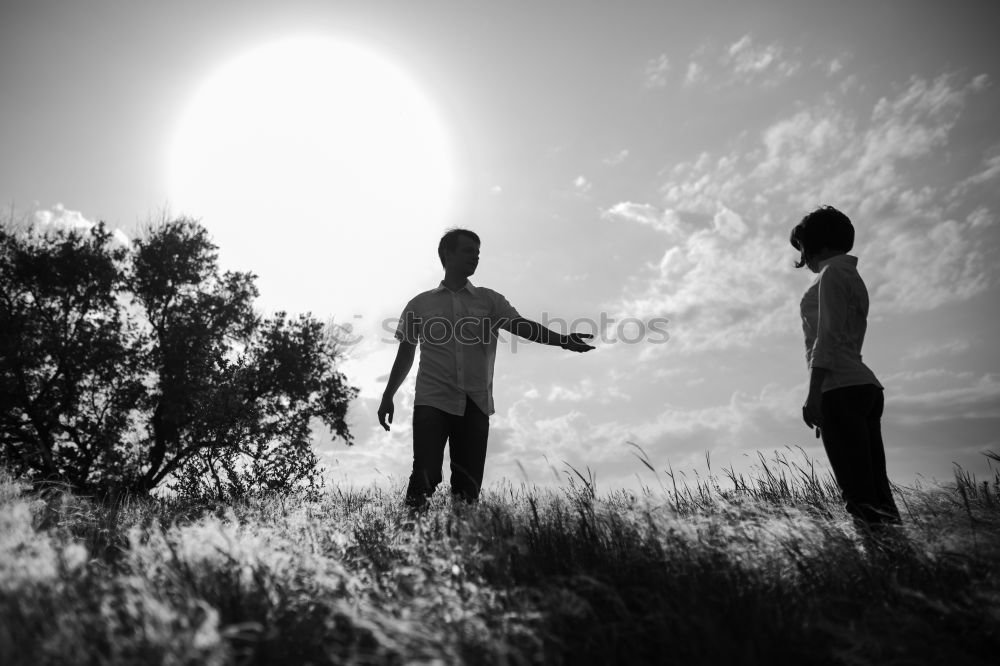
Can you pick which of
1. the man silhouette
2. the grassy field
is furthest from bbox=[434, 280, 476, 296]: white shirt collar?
the grassy field

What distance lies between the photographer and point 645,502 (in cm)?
426

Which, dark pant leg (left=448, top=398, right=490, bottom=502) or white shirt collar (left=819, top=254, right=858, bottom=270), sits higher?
white shirt collar (left=819, top=254, right=858, bottom=270)

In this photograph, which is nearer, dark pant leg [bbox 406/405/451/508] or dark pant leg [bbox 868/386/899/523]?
dark pant leg [bbox 868/386/899/523]

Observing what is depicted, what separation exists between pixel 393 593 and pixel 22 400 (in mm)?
18866

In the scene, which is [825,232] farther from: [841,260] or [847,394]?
[847,394]

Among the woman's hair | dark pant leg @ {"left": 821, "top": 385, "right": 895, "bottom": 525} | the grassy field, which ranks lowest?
the grassy field

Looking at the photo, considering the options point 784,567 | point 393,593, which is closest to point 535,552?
point 393,593

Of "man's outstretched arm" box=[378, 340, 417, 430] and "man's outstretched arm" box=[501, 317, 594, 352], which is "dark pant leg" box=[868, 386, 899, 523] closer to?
"man's outstretched arm" box=[501, 317, 594, 352]

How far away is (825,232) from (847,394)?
1135 mm

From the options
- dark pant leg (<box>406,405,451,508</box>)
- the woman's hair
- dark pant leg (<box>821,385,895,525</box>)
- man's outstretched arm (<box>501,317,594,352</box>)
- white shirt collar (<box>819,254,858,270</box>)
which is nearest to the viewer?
dark pant leg (<box>821,385,895,525</box>)

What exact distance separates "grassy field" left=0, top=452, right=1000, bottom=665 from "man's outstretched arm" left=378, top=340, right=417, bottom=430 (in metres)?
1.45

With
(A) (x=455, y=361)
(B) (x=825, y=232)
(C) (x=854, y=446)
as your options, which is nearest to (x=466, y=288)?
(A) (x=455, y=361)

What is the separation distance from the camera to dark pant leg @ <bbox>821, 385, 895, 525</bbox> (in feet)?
12.3

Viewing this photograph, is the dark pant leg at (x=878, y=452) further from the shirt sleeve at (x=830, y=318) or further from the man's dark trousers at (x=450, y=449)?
the man's dark trousers at (x=450, y=449)
